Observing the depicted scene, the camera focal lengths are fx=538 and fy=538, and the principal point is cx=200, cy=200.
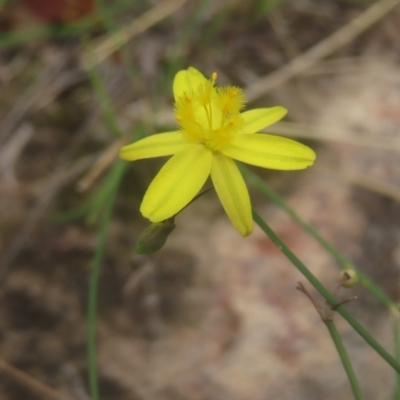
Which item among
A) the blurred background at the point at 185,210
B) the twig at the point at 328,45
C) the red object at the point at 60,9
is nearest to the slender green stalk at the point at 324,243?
the blurred background at the point at 185,210

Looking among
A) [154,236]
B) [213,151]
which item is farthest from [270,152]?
[154,236]

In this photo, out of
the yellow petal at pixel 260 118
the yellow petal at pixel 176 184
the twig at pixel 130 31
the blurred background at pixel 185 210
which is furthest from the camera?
the twig at pixel 130 31

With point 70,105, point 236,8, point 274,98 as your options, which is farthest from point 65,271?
point 236,8

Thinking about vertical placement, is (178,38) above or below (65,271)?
above

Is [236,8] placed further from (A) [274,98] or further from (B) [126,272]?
(B) [126,272]

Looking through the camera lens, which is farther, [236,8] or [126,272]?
[236,8]

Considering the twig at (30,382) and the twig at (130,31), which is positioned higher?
the twig at (130,31)

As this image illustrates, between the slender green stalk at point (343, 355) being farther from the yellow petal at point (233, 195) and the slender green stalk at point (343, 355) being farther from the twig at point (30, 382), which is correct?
the twig at point (30, 382)
